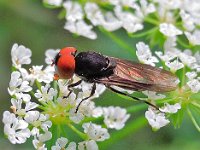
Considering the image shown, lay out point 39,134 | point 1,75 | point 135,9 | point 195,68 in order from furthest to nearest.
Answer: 1. point 1,75
2. point 135,9
3. point 195,68
4. point 39,134

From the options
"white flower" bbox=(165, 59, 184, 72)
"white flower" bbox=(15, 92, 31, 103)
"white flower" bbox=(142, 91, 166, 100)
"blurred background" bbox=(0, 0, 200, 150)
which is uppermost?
"white flower" bbox=(165, 59, 184, 72)

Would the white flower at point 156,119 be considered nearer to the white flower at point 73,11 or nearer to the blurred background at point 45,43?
the white flower at point 73,11

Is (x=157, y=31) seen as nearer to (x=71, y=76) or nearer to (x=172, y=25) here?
(x=172, y=25)

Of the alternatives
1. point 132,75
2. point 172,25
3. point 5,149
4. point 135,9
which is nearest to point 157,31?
point 172,25

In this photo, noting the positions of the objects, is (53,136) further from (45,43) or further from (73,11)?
(45,43)

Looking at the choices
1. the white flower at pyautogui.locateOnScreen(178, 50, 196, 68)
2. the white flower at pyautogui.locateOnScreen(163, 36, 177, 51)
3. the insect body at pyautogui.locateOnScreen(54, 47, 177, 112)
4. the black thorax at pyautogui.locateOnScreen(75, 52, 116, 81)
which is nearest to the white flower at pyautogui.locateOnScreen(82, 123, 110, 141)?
the insect body at pyautogui.locateOnScreen(54, 47, 177, 112)

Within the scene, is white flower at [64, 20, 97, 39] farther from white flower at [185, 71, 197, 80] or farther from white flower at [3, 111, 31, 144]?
white flower at [3, 111, 31, 144]

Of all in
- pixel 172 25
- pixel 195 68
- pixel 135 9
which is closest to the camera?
pixel 195 68
